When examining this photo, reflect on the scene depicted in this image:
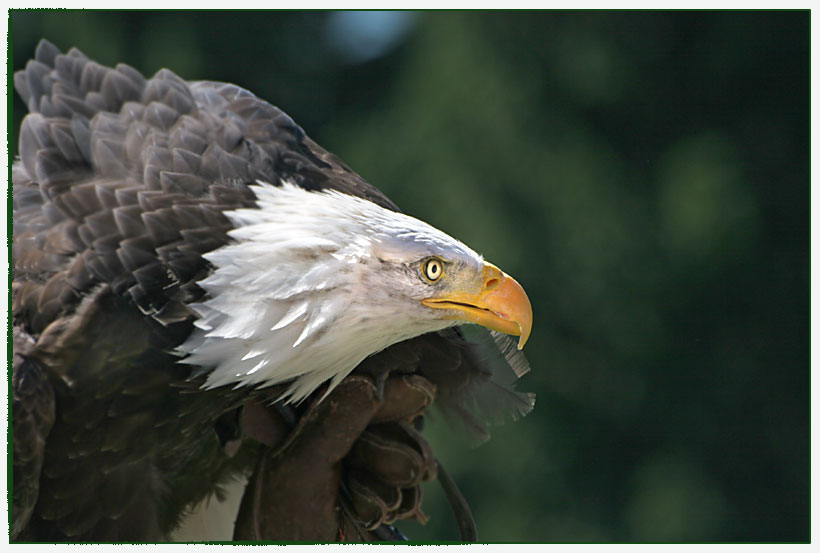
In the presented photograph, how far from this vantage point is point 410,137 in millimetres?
2605

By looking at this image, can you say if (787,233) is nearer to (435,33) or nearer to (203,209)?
(435,33)

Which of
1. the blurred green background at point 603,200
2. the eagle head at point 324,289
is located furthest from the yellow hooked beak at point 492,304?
the blurred green background at point 603,200

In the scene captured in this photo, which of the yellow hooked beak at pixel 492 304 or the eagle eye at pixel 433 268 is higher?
the eagle eye at pixel 433 268

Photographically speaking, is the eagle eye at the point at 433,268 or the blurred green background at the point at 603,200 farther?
the blurred green background at the point at 603,200

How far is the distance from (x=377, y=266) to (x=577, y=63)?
49.7 inches

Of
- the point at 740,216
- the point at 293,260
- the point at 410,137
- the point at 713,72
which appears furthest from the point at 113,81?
the point at 740,216

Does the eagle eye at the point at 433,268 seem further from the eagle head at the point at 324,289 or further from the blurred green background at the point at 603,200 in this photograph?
the blurred green background at the point at 603,200

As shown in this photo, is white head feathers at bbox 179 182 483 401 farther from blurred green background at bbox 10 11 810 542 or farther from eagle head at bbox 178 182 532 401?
blurred green background at bbox 10 11 810 542

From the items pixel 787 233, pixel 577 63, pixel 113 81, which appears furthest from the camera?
pixel 577 63

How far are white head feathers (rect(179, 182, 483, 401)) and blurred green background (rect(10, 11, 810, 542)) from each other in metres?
0.58

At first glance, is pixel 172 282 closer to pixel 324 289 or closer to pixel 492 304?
pixel 324 289

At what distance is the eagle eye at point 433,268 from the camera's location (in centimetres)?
153

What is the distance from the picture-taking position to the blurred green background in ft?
6.89

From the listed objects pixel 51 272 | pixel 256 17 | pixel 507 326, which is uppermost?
pixel 256 17
